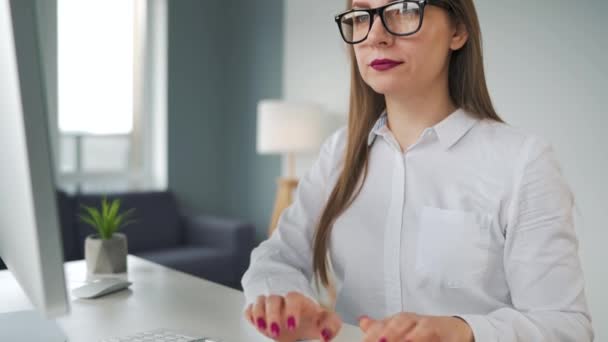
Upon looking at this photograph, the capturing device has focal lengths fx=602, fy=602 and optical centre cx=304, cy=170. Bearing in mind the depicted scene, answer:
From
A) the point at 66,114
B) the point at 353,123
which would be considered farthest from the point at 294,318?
the point at 66,114

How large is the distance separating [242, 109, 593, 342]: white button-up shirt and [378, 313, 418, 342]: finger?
22 cm

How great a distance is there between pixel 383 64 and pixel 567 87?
2226mm

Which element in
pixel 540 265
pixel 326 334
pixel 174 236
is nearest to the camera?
pixel 326 334

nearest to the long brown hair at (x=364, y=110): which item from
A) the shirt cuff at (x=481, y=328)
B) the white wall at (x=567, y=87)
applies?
the shirt cuff at (x=481, y=328)

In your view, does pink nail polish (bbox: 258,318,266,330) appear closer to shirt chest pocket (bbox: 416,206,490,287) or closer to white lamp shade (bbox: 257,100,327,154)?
shirt chest pocket (bbox: 416,206,490,287)

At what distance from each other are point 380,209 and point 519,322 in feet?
1.49

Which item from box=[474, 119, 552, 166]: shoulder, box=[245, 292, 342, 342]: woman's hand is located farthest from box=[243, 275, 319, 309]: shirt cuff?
box=[474, 119, 552, 166]: shoulder

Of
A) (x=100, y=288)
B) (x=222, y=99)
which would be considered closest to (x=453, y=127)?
(x=100, y=288)

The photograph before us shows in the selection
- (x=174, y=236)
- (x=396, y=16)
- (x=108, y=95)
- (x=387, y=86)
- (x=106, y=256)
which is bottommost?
(x=174, y=236)

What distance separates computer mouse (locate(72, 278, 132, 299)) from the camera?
1294mm

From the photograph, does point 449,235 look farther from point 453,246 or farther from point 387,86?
point 387,86

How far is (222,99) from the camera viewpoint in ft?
17.0

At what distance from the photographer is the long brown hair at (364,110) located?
1.21m

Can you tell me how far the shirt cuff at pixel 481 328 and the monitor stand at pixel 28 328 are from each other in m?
0.62
